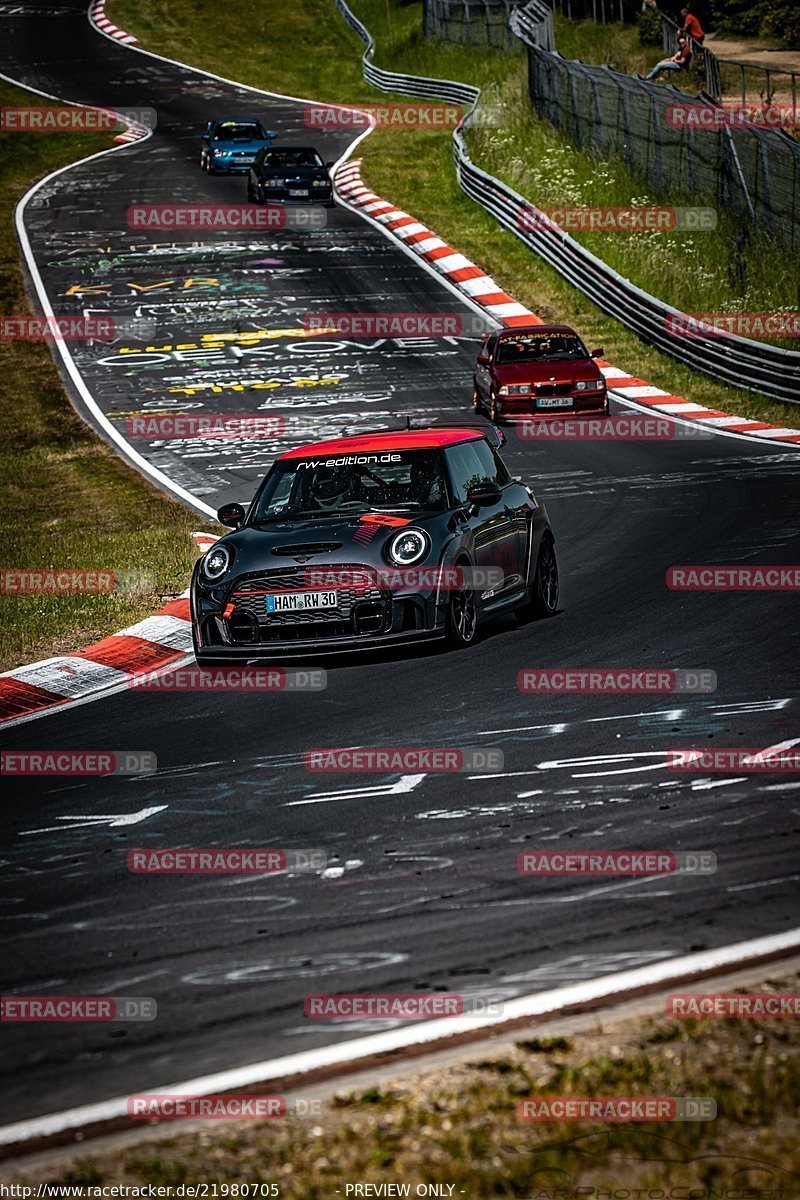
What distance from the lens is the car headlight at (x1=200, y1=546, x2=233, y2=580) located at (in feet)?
36.4

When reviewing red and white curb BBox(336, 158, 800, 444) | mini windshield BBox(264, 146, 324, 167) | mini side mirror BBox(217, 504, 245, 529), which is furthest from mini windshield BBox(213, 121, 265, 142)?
mini side mirror BBox(217, 504, 245, 529)

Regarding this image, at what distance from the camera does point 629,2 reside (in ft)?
164

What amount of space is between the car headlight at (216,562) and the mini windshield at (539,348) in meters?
13.0

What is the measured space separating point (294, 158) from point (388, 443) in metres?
28.4

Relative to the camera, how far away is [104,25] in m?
67.6

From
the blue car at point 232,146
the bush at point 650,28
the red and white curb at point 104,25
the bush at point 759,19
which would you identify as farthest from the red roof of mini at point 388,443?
the red and white curb at point 104,25

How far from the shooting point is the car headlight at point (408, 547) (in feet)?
35.5

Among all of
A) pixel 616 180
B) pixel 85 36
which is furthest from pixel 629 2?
pixel 85 36

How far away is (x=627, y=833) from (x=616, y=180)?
29.2 metres

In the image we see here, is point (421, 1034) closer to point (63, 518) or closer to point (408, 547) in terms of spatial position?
point (408, 547)

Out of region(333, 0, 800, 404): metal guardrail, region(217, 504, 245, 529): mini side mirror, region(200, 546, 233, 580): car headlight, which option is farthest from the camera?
region(333, 0, 800, 404): metal guardrail

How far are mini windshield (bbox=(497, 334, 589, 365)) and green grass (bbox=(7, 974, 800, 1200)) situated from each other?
19.6 metres

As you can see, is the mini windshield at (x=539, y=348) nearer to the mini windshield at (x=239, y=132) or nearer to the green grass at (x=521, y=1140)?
the green grass at (x=521, y=1140)

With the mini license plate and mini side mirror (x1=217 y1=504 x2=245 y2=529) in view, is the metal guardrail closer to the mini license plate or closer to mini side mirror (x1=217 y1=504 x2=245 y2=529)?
mini side mirror (x1=217 y1=504 x2=245 y2=529)
